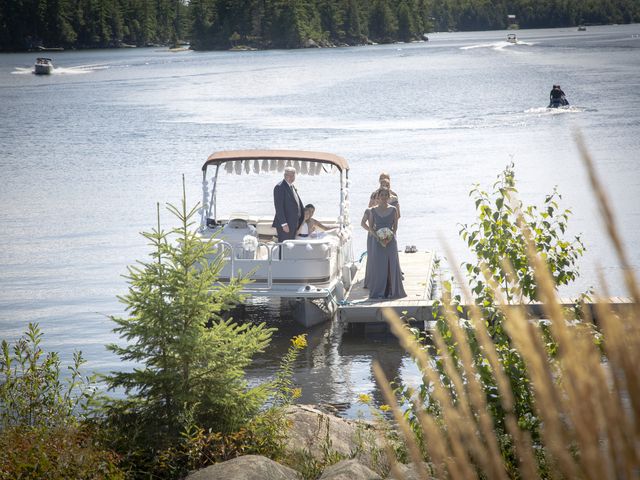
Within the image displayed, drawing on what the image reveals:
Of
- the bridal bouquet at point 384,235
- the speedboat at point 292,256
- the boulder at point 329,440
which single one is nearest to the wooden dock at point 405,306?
the speedboat at point 292,256

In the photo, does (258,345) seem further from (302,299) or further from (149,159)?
(149,159)

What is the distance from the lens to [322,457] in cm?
792

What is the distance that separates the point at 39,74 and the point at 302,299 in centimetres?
11091

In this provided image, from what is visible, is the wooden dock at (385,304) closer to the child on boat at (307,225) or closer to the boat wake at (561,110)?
the child on boat at (307,225)

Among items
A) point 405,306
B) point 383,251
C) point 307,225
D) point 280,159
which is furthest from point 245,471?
point 280,159

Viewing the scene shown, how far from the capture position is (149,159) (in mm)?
48906

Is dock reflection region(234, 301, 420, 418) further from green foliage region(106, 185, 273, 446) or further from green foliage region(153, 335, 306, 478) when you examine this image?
green foliage region(106, 185, 273, 446)

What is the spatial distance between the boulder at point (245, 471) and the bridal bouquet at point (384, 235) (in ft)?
29.2

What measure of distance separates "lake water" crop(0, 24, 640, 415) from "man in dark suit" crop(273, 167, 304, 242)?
1.74 meters

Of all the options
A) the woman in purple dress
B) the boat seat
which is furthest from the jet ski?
the woman in purple dress

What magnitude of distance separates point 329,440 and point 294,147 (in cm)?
4387

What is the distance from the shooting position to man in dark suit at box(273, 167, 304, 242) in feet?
53.4

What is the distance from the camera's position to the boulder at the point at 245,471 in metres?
6.36

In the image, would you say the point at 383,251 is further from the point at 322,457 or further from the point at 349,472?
the point at 349,472
